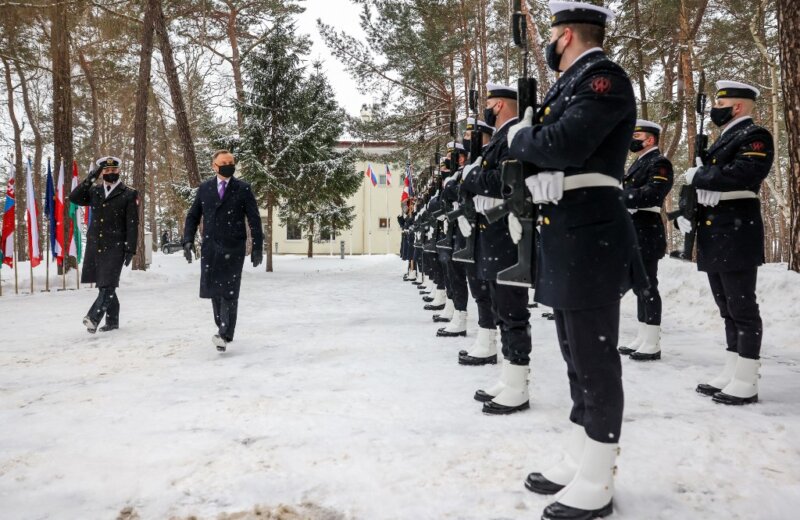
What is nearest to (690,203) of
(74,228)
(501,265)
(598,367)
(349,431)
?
(501,265)

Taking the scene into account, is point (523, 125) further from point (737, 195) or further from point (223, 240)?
point (223, 240)

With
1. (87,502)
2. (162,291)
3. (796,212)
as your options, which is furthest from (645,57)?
(87,502)

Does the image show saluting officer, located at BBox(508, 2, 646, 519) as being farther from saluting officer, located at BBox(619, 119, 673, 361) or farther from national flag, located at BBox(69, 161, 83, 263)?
national flag, located at BBox(69, 161, 83, 263)

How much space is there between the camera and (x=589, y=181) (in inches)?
88.9

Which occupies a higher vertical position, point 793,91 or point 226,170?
point 793,91

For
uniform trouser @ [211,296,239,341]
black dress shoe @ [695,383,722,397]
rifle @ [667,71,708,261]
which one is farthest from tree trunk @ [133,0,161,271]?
black dress shoe @ [695,383,722,397]

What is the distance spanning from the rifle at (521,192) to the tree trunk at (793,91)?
5601 mm

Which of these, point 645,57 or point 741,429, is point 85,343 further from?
point 645,57

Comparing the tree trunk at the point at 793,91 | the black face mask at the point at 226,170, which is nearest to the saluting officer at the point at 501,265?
the black face mask at the point at 226,170

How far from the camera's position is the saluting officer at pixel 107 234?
6672mm

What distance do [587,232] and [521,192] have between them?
511 mm

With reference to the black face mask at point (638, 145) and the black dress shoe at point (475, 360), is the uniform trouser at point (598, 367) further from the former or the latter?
the black face mask at point (638, 145)

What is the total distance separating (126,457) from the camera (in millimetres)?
2830

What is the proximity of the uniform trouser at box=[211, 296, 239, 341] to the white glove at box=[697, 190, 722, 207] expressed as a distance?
4687 mm
